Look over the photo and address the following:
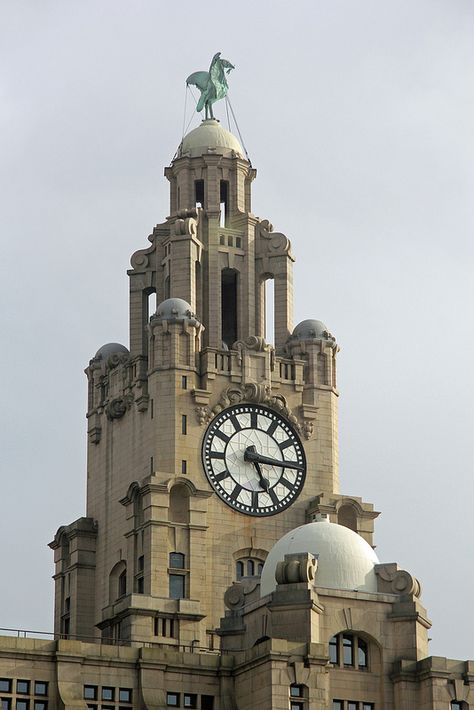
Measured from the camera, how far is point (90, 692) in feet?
376

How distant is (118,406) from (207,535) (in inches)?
Answer: 451

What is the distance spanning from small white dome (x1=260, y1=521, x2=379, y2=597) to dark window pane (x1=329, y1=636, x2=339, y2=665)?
284cm

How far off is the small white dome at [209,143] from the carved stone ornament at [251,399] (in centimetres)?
1745

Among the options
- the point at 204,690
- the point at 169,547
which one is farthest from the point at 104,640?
the point at 204,690

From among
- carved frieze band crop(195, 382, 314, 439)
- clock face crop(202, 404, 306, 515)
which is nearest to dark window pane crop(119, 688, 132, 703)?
clock face crop(202, 404, 306, 515)

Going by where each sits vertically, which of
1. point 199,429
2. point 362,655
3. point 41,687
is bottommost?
point 41,687

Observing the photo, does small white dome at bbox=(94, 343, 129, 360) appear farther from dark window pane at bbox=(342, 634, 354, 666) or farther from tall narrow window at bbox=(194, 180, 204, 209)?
dark window pane at bbox=(342, 634, 354, 666)

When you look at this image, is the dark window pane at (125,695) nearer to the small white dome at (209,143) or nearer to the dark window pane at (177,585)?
the dark window pane at (177,585)

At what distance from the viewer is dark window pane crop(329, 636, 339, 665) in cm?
11712

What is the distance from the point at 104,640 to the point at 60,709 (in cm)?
1838

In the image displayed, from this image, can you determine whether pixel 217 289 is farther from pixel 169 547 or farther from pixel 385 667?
pixel 385 667

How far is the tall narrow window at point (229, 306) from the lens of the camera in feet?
473

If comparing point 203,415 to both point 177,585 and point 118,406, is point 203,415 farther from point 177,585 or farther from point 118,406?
point 177,585

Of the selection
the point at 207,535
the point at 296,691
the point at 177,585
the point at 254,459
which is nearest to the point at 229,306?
the point at 254,459
